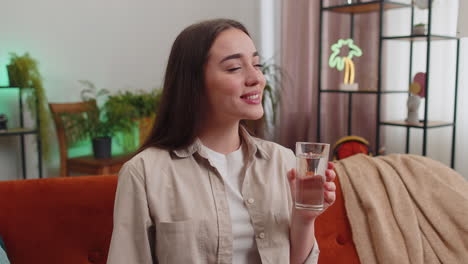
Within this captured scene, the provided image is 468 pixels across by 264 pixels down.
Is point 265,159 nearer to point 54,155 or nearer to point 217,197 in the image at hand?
point 217,197

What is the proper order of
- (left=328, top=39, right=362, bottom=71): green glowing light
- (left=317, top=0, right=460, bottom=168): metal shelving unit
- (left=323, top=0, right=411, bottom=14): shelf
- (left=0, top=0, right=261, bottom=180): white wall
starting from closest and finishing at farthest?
(left=317, top=0, right=460, bottom=168): metal shelving unit → (left=323, top=0, right=411, bottom=14): shelf → (left=328, top=39, right=362, bottom=71): green glowing light → (left=0, top=0, right=261, bottom=180): white wall

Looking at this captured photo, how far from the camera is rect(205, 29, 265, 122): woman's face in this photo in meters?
1.13

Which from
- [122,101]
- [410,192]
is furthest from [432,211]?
[122,101]

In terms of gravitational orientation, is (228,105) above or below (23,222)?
above

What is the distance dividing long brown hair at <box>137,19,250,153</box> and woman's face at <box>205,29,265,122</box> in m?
0.02

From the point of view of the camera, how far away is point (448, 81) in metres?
3.23

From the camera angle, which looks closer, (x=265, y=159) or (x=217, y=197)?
(x=217, y=197)

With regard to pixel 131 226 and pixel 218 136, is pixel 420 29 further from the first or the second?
pixel 131 226

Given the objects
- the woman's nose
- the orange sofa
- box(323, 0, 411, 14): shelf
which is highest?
box(323, 0, 411, 14): shelf

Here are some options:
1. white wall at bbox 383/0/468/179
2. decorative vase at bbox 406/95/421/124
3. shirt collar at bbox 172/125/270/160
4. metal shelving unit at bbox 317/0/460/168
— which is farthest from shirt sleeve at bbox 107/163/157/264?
white wall at bbox 383/0/468/179

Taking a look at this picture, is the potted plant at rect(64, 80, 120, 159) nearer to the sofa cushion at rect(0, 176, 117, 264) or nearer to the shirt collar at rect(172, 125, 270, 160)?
the sofa cushion at rect(0, 176, 117, 264)

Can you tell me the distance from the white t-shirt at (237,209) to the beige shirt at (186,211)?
18 mm

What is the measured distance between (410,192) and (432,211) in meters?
0.10

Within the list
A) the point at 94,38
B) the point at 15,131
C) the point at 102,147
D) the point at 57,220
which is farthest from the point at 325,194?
the point at 94,38
